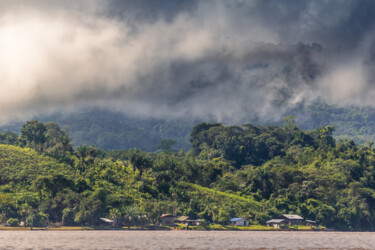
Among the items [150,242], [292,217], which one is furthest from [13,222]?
[292,217]

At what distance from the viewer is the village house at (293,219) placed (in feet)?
538

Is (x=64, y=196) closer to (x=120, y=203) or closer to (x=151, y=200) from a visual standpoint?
(x=120, y=203)

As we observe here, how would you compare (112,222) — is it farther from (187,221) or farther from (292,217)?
(292,217)

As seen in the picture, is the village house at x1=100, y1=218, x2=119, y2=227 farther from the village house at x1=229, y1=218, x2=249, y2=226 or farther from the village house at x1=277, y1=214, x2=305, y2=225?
the village house at x1=277, y1=214, x2=305, y2=225

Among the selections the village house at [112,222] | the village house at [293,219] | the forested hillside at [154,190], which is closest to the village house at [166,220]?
the forested hillside at [154,190]

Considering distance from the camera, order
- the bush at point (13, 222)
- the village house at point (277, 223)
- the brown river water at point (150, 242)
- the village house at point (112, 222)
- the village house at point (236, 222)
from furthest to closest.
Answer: the village house at point (277, 223), the village house at point (236, 222), the village house at point (112, 222), the bush at point (13, 222), the brown river water at point (150, 242)

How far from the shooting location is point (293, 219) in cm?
16488

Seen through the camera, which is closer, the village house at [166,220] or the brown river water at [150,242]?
the brown river water at [150,242]

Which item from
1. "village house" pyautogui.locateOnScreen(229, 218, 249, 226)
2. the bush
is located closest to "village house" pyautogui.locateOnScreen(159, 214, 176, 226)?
"village house" pyautogui.locateOnScreen(229, 218, 249, 226)

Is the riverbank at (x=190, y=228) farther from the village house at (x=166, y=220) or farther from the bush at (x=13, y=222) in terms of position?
the village house at (x=166, y=220)

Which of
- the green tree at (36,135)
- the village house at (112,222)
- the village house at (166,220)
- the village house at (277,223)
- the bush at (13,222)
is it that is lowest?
the bush at (13,222)

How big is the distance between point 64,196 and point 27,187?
1670cm

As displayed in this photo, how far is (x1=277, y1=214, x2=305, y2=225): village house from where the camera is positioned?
164000mm

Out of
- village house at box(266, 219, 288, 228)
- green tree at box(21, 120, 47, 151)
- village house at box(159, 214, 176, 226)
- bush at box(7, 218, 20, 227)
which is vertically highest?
green tree at box(21, 120, 47, 151)
